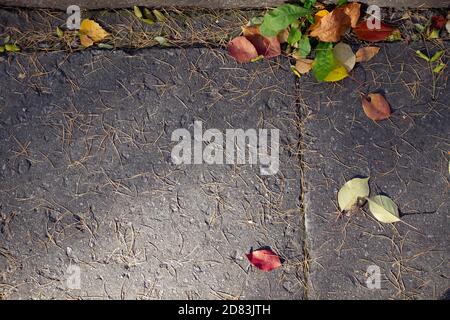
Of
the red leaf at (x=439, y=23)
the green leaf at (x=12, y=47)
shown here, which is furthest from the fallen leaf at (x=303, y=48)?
the green leaf at (x=12, y=47)

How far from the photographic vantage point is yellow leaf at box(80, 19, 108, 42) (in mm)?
2352

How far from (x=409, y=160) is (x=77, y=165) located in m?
1.61

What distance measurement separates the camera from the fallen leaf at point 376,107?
2.31 m

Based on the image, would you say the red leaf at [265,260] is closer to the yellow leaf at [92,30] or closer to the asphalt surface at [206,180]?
the asphalt surface at [206,180]

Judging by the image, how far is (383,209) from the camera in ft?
7.34

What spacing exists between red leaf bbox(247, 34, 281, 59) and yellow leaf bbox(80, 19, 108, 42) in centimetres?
73

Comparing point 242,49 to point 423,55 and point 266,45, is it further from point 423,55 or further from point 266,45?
point 423,55

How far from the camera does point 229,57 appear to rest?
2.36 meters

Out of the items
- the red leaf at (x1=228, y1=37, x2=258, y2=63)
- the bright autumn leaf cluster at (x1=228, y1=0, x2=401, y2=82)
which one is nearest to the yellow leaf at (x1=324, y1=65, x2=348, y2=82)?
the bright autumn leaf cluster at (x1=228, y1=0, x2=401, y2=82)

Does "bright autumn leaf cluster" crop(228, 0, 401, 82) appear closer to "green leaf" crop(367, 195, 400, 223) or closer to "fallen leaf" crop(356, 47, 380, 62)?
"fallen leaf" crop(356, 47, 380, 62)

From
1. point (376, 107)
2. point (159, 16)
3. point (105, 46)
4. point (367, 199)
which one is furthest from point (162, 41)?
point (367, 199)

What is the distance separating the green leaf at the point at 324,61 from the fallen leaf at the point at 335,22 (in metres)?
0.04
